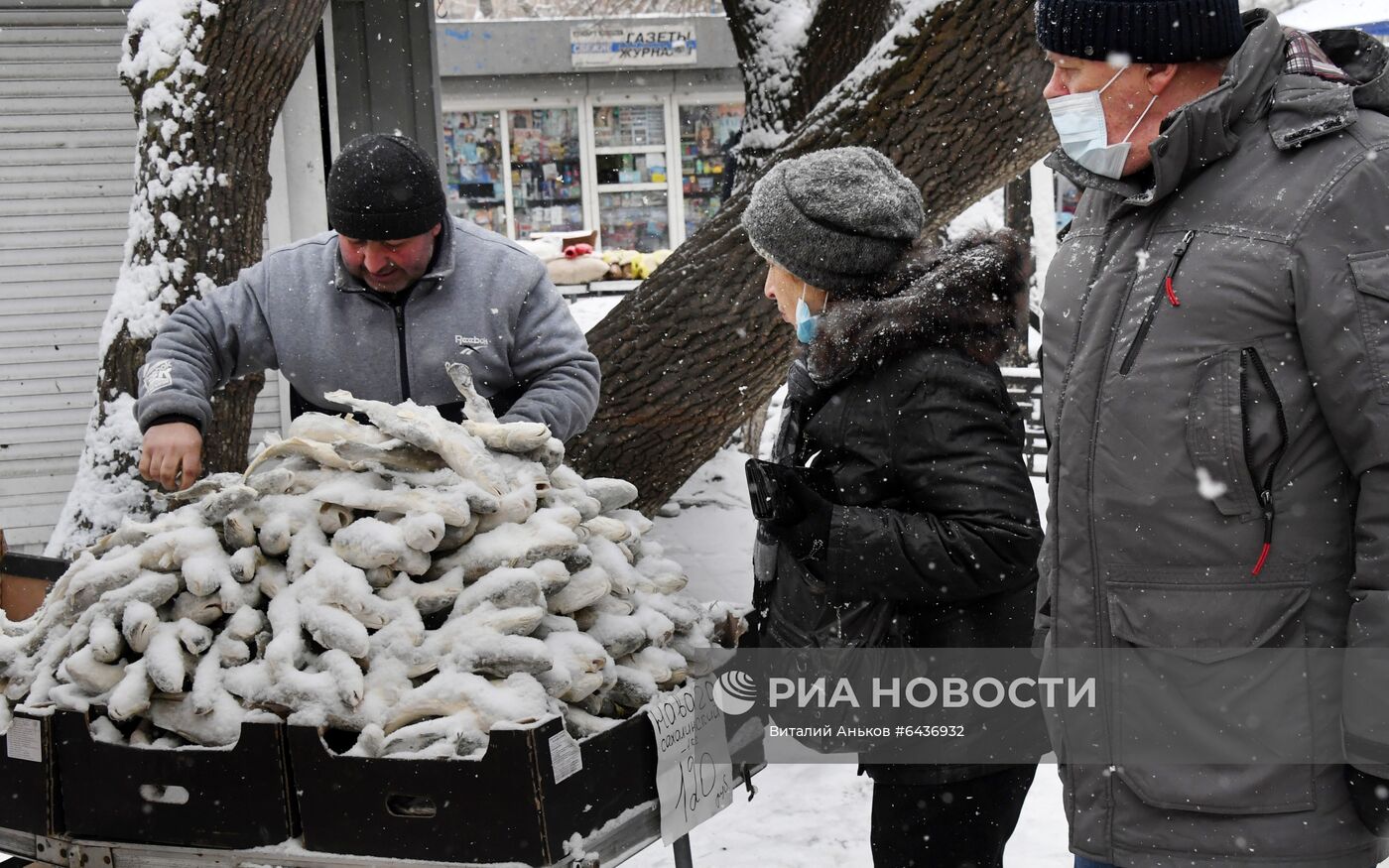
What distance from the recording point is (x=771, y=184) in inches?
103

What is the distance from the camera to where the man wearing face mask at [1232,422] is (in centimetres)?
167

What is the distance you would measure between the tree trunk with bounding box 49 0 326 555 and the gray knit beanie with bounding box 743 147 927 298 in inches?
104

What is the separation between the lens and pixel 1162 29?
1.83 metres

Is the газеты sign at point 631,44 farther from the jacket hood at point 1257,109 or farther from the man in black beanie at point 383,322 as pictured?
the jacket hood at point 1257,109

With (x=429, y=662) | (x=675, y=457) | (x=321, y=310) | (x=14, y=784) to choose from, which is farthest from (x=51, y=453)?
(x=429, y=662)

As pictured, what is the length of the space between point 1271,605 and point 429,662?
3.87ft

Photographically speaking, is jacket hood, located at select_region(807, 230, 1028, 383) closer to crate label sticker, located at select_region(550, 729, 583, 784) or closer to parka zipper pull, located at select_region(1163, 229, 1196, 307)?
parka zipper pull, located at select_region(1163, 229, 1196, 307)

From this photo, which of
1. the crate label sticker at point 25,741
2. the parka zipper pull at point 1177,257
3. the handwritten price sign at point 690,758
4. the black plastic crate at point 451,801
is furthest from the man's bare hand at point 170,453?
the parka zipper pull at point 1177,257

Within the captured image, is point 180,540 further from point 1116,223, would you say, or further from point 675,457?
point 675,457

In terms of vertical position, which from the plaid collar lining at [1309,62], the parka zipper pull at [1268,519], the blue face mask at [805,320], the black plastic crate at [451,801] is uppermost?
the plaid collar lining at [1309,62]

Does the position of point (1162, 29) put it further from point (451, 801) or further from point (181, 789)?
point (181, 789)

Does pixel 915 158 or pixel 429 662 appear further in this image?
pixel 915 158

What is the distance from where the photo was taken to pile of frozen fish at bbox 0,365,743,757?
6.49 feet

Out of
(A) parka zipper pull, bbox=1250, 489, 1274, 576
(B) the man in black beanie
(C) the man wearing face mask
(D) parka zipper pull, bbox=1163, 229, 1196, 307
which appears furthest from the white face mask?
(B) the man in black beanie
